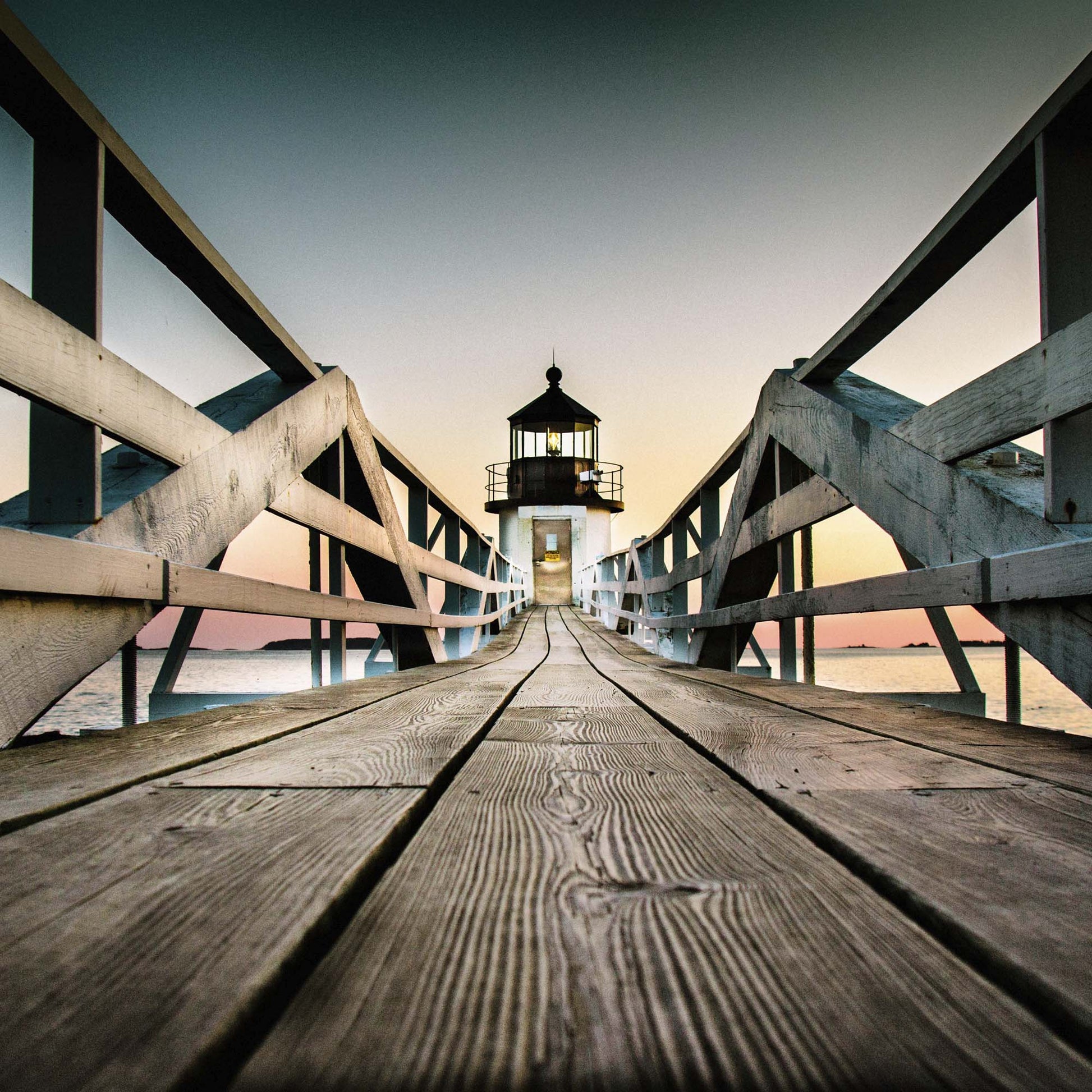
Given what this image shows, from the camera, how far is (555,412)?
21.5 m

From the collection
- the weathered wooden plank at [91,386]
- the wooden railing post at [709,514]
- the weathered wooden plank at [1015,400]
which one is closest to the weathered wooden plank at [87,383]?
the weathered wooden plank at [91,386]

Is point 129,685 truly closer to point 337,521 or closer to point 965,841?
point 337,521

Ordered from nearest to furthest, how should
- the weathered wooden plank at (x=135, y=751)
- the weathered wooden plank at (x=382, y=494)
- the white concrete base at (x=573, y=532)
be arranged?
the weathered wooden plank at (x=135, y=751) < the weathered wooden plank at (x=382, y=494) < the white concrete base at (x=573, y=532)

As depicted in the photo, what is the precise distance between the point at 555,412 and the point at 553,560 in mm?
5327

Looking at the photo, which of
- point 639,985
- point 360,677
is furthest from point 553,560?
point 639,985

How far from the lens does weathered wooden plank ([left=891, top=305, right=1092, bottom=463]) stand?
1467 mm

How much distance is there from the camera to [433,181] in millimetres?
13969

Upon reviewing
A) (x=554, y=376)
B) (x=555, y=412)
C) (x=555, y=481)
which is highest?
(x=554, y=376)

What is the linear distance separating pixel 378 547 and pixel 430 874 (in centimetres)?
334

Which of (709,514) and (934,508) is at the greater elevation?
(709,514)

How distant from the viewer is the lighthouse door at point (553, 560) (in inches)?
939

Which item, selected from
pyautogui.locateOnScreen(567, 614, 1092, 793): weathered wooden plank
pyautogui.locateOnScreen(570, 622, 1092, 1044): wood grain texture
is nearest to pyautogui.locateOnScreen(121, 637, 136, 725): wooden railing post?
pyautogui.locateOnScreen(567, 614, 1092, 793): weathered wooden plank

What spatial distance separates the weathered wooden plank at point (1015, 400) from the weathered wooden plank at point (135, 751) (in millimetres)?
1853

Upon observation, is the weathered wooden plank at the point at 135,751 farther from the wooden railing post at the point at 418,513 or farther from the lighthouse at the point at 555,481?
the lighthouse at the point at 555,481
